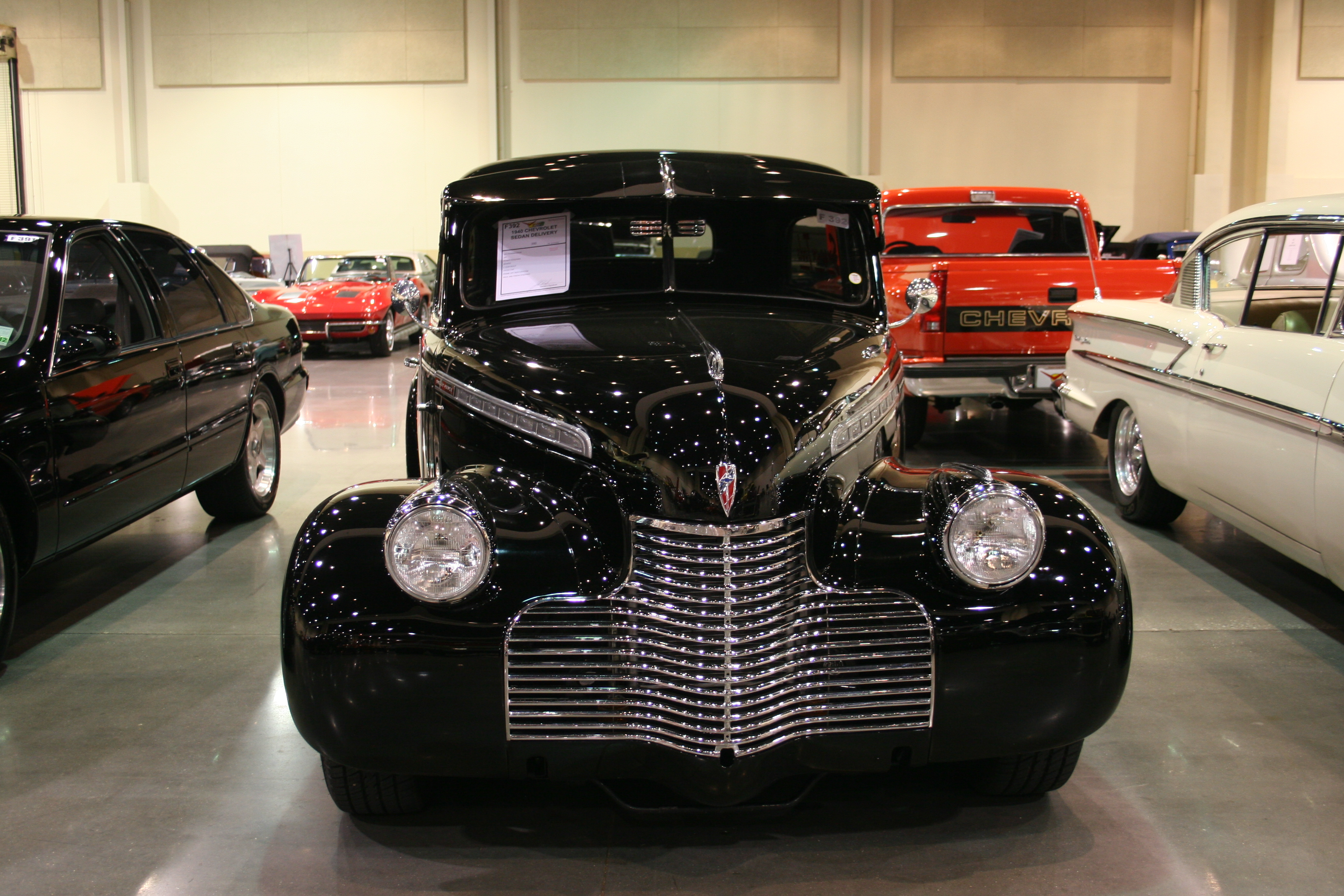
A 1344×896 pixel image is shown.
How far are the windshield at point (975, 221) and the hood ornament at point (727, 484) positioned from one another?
579 cm

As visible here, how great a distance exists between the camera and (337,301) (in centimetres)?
1385

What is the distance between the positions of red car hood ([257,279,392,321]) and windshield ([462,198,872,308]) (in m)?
10.6

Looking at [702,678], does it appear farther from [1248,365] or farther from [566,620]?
[1248,365]

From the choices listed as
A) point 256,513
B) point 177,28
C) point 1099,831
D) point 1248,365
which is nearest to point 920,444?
point 1248,365

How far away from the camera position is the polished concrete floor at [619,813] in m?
2.47

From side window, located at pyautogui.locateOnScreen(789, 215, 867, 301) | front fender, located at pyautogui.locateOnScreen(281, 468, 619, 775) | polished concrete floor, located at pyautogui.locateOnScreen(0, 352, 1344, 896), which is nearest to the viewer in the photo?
front fender, located at pyautogui.locateOnScreen(281, 468, 619, 775)

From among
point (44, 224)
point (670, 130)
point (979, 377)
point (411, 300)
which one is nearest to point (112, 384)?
point (44, 224)

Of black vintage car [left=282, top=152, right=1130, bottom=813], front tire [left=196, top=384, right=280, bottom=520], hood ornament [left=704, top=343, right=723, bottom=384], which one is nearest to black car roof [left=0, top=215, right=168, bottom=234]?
front tire [left=196, top=384, right=280, bottom=520]

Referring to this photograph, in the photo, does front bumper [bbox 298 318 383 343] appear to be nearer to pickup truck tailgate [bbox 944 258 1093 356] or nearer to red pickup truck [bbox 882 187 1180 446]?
red pickup truck [bbox 882 187 1180 446]

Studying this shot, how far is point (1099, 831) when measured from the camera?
266 centimetres

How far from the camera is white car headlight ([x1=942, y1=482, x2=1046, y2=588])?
2.44 meters

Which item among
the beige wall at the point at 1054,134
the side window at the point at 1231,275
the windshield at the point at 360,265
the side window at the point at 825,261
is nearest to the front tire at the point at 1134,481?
the side window at the point at 1231,275

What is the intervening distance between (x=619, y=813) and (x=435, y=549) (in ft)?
2.92

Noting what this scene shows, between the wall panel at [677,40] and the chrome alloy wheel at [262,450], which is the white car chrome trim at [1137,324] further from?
the wall panel at [677,40]
